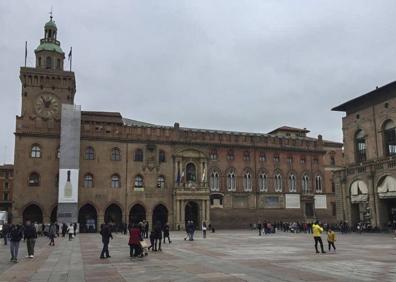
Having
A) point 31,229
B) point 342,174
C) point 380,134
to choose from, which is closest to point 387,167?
point 380,134

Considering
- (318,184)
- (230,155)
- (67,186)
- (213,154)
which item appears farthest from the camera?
(318,184)

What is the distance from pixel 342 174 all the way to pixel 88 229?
31.3 metres

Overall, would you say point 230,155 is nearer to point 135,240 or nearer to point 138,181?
point 138,181

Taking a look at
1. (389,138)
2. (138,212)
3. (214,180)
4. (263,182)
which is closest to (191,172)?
(214,180)

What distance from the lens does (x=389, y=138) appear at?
48.0 meters

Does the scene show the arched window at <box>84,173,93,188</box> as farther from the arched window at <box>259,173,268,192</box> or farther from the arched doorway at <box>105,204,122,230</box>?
the arched window at <box>259,173,268,192</box>

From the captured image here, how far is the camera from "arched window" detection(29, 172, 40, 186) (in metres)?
56.2

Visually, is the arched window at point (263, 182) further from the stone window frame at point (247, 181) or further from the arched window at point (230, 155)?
the arched window at point (230, 155)

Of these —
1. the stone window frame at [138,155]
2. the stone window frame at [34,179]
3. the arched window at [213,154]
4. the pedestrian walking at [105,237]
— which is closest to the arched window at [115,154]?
the stone window frame at [138,155]

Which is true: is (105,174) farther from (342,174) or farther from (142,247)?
(142,247)

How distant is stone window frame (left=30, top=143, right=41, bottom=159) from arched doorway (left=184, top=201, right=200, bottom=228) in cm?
2060

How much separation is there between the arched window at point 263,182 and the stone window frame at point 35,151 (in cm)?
3090

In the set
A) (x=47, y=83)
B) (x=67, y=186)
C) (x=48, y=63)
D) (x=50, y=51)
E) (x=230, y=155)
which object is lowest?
(x=67, y=186)

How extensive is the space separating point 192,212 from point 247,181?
9286 millimetres
